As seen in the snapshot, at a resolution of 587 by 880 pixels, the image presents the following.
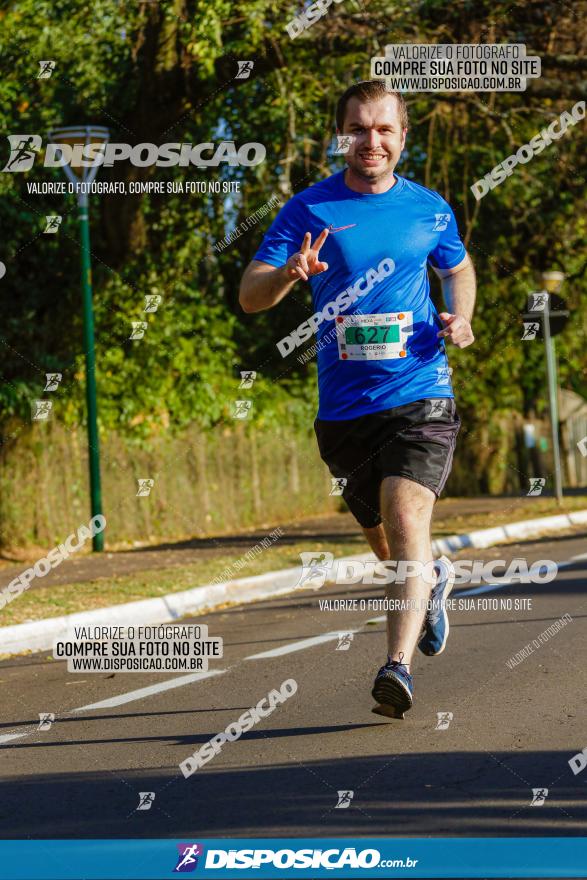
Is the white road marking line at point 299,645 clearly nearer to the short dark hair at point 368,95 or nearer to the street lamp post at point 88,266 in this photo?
the short dark hair at point 368,95

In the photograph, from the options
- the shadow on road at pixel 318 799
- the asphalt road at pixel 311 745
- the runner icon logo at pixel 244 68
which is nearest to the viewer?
the shadow on road at pixel 318 799

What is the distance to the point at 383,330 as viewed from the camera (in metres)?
5.26

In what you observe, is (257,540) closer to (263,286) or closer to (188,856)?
(263,286)

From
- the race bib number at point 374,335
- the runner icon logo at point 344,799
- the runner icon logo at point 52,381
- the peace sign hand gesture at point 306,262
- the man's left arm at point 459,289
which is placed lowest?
the runner icon logo at point 344,799

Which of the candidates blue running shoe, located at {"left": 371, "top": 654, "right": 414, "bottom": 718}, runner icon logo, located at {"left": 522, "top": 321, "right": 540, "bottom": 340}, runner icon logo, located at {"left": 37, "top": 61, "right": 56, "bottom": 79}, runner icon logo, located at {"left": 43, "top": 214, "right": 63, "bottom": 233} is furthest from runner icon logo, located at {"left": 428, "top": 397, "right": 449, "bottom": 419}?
runner icon logo, located at {"left": 522, "top": 321, "right": 540, "bottom": 340}

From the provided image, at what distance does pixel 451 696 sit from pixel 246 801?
1841mm

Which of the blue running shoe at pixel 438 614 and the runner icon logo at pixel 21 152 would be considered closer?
the blue running shoe at pixel 438 614

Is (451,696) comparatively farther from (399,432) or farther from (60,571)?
(60,571)

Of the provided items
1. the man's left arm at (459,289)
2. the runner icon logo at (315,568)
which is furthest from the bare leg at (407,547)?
the runner icon logo at (315,568)

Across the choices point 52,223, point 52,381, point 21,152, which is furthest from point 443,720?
point 21,152

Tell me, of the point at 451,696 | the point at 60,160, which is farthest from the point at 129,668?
the point at 60,160

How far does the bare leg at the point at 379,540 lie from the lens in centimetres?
562

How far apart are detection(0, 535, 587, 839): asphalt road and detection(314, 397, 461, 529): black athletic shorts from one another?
91 centimetres

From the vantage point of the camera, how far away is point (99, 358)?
17.0m
